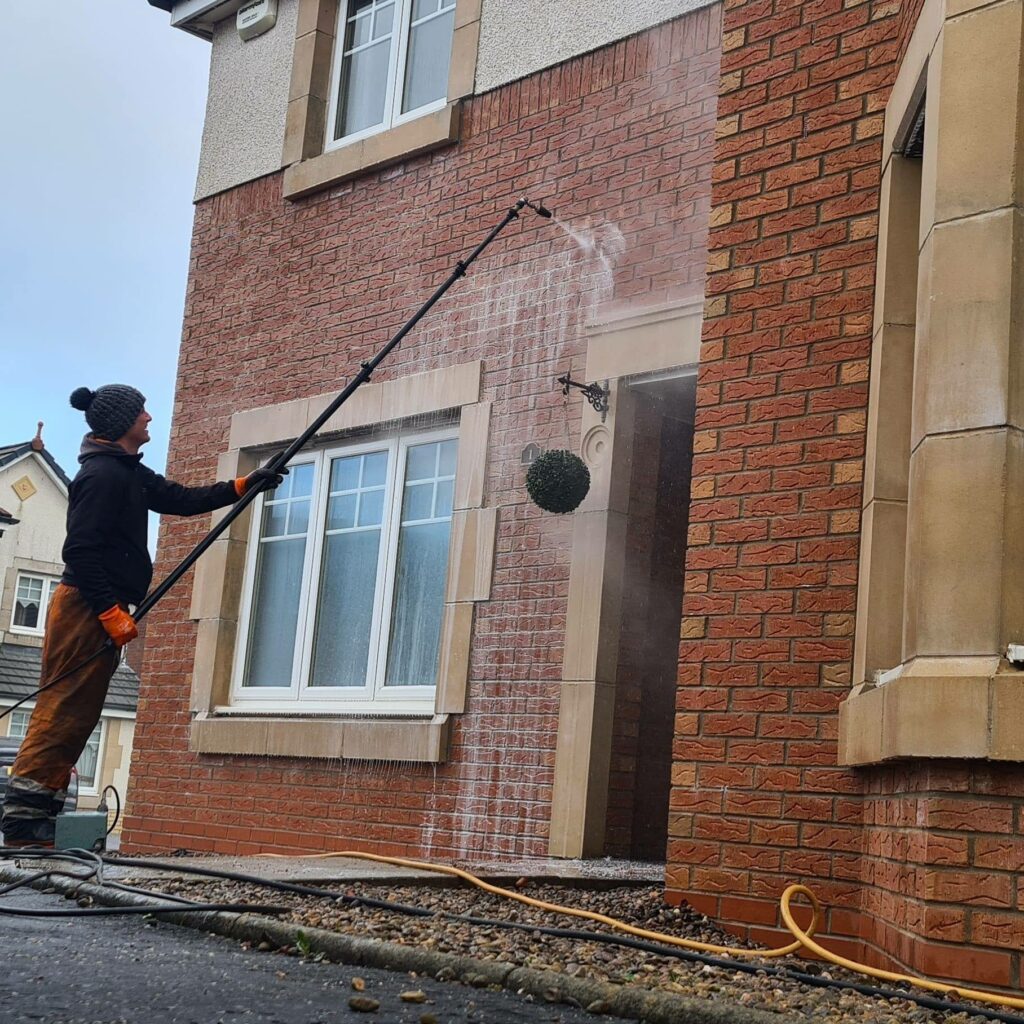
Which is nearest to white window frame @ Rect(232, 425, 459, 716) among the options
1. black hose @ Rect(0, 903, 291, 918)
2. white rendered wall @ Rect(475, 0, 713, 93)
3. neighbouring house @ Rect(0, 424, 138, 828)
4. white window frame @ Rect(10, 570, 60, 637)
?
white rendered wall @ Rect(475, 0, 713, 93)

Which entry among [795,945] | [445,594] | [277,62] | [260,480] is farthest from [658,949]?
[277,62]

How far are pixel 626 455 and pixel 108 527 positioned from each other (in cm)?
259

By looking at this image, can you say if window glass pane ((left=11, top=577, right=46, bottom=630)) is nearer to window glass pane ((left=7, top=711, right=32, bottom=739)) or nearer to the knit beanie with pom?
window glass pane ((left=7, top=711, right=32, bottom=739))

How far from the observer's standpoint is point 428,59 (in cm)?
973

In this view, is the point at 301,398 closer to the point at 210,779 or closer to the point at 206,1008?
the point at 210,779

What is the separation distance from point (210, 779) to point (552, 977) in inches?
260

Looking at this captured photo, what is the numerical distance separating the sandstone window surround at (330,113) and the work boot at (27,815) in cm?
469

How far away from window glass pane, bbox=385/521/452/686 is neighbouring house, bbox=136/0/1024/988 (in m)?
0.03

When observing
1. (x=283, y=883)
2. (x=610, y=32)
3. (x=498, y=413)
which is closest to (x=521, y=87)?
(x=610, y=32)

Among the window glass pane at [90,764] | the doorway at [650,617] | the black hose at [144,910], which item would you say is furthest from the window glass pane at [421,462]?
the window glass pane at [90,764]

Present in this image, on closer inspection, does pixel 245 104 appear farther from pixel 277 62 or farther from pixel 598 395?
pixel 598 395

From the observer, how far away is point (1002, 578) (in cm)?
385

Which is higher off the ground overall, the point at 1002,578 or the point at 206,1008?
the point at 1002,578

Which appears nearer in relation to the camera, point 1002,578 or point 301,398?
point 1002,578
